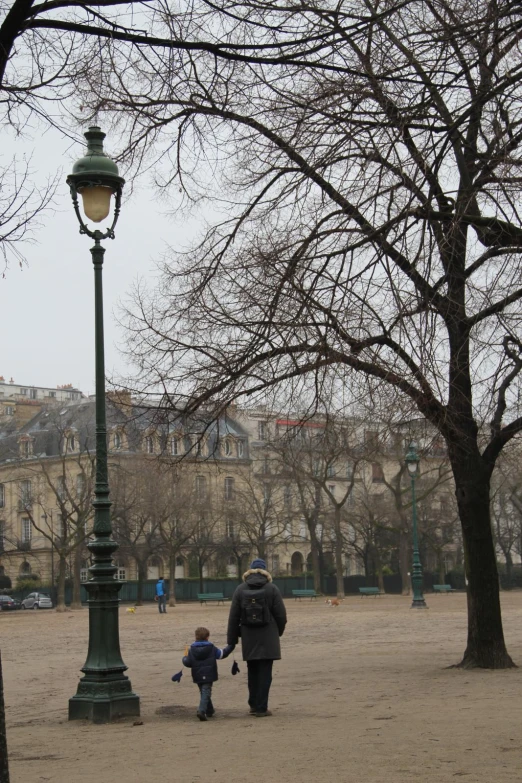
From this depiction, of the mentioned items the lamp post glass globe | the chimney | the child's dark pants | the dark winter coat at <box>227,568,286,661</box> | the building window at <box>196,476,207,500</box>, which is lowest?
the child's dark pants

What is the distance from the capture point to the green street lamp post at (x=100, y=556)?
39.1 ft

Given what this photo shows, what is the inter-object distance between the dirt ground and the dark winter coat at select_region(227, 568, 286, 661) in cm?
69

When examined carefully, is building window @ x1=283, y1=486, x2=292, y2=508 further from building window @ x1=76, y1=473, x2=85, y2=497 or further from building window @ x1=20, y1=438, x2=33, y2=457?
building window @ x1=20, y1=438, x2=33, y2=457

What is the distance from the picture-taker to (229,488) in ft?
257

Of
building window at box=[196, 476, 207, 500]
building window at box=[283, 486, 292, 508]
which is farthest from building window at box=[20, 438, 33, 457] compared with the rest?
building window at box=[283, 486, 292, 508]

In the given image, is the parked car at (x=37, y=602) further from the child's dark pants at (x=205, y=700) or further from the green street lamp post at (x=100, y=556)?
the child's dark pants at (x=205, y=700)

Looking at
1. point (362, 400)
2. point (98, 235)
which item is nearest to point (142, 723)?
point (362, 400)

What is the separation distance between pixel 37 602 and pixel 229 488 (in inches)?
587

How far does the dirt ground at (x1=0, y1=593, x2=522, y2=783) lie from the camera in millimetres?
8289

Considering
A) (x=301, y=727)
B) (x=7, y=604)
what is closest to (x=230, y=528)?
(x=7, y=604)

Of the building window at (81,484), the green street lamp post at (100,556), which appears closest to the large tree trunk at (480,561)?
the green street lamp post at (100,556)

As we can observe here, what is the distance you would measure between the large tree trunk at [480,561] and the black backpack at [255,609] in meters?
4.97

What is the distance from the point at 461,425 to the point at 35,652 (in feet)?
45.9

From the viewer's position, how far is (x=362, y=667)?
709 inches
